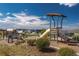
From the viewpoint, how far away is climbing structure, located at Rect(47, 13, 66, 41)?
12.5 ft

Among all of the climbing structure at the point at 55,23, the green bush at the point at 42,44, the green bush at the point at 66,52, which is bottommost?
the green bush at the point at 66,52

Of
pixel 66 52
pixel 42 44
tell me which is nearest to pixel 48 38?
pixel 42 44

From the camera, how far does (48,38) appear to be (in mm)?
3826

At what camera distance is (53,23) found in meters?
3.83

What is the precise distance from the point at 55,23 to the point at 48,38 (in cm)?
18

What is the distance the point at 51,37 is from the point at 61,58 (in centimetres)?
25

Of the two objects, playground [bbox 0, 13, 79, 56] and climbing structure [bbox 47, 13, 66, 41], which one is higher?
climbing structure [bbox 47, 13, 66, 41]

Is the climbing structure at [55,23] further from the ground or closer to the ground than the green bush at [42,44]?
further from the ground

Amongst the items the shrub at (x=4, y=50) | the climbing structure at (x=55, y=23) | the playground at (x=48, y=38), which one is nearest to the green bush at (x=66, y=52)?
the playground at (x=48, y=38)

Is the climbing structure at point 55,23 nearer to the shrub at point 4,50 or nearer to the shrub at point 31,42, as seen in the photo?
the shrub at point 31,42

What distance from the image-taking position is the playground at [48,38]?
3814 mm

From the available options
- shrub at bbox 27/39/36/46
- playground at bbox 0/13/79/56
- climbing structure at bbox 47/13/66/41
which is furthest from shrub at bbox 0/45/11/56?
climbing structure at bbox 47/13/66/41

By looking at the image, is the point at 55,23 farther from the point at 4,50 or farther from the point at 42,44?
the point at 4,50

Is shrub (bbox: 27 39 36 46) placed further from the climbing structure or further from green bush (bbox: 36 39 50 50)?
the climbing structure
